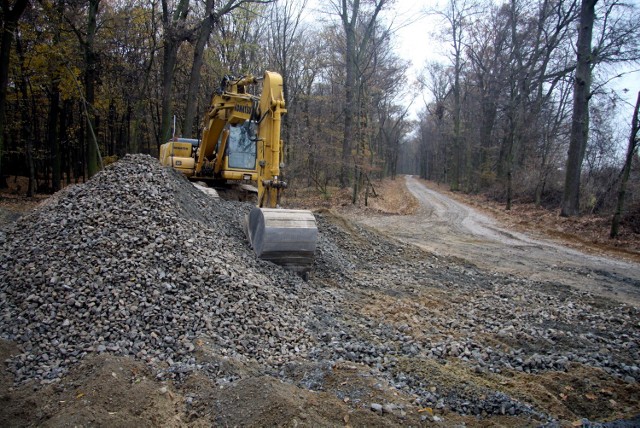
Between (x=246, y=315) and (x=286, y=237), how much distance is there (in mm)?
1991

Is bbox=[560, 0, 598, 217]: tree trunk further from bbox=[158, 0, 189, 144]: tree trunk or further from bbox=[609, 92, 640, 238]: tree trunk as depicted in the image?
bbox=[158, 0, 189, 144]: tree trunk

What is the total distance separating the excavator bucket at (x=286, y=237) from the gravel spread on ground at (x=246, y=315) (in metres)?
0.26

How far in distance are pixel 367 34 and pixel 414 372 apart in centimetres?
2217

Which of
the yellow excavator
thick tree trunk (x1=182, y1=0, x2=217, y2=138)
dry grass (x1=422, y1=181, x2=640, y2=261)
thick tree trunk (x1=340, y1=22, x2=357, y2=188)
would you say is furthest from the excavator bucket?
thick tree trunk (x1=340, y1=22, x2=357, y2=188)

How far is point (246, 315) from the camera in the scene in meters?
5.23

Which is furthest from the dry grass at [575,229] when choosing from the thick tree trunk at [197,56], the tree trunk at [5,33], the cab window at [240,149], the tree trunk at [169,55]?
the tree trunk at [5,33]

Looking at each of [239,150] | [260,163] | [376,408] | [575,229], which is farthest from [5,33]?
[575,229]

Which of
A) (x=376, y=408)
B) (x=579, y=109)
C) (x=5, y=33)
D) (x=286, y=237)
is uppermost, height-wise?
(x=5, y=33)

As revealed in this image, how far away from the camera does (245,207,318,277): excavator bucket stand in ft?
22.7

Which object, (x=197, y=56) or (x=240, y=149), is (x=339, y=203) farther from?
(x=197, y=56)

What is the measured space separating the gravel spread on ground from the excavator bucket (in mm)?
257

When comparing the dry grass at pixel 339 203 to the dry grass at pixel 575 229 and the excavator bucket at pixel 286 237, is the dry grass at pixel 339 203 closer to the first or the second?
the dry grass at pixel 575 229

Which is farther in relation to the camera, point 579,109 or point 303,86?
point 303,86

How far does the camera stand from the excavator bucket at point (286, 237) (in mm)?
6934
